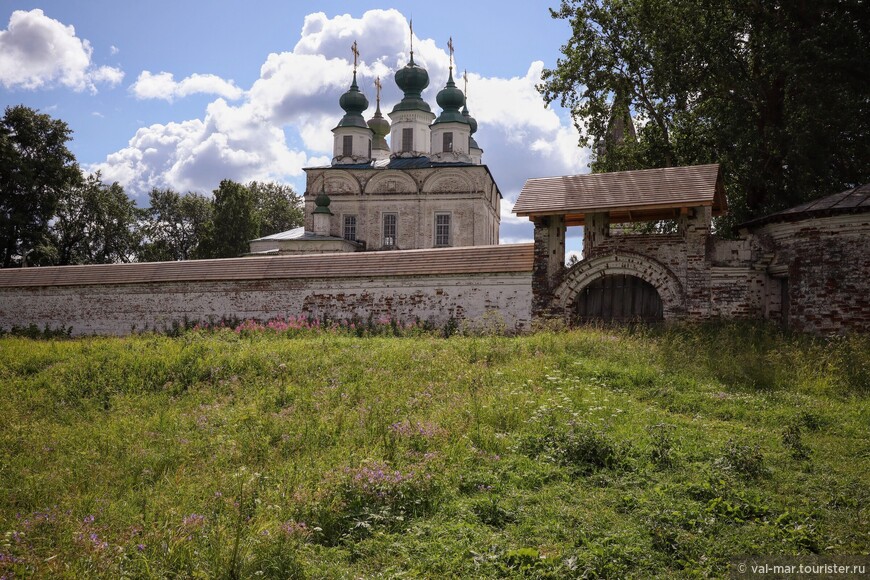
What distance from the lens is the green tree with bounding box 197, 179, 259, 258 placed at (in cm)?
3622

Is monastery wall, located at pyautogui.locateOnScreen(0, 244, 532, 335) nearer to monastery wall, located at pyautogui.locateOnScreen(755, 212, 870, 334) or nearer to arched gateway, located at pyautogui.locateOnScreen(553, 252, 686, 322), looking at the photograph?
arched gateway, located at pyautogui.locateOnScreen(553, 252, 686, 322)

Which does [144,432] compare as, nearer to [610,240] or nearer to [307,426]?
[307,426]

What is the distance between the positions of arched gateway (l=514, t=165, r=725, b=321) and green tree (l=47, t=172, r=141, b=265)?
27722mm

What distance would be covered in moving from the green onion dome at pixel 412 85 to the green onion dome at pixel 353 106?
1.70m

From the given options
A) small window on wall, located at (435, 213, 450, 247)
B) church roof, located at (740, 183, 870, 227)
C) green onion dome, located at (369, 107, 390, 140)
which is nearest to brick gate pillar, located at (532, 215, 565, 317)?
church roof, located at (740, 183, 870, 227)

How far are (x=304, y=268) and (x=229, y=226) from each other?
74.0ft

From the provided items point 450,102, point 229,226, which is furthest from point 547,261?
point 229,226

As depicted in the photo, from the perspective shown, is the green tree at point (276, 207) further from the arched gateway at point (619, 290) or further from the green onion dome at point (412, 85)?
the arched gateway at point (619, 290)

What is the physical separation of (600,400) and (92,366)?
23.3 feet

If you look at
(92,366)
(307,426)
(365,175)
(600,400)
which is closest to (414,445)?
(307,426)

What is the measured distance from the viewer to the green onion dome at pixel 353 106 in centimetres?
3403

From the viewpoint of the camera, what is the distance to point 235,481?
546cm

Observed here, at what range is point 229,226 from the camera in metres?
36.3

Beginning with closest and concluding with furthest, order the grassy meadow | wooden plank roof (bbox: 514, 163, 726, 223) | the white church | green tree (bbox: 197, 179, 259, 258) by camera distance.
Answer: the grassy meadow
wooden plank roof (bbox: 514, 163, 726, 223)
the white church
green tree (bbox: 197, 179, 259, 258)
